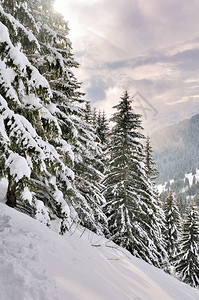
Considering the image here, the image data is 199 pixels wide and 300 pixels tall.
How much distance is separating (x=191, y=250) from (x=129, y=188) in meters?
17.5

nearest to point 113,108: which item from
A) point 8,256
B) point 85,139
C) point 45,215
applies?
point 85,139

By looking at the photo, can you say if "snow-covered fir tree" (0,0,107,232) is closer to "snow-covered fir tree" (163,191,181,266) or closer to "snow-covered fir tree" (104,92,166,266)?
"snow-covered fir tree" (104,92,166,266)

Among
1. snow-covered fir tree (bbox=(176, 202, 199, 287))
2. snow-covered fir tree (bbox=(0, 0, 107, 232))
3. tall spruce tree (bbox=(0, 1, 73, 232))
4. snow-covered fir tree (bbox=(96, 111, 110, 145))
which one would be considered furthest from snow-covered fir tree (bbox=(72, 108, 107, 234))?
snow-covered fir tree (bbox=(176, 202, 199, 287))

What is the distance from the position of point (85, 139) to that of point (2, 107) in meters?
6.22

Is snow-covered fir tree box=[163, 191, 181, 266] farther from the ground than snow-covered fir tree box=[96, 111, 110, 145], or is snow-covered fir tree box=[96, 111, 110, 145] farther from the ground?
snow-covered fir tree box=[96, 111, 110, 145]

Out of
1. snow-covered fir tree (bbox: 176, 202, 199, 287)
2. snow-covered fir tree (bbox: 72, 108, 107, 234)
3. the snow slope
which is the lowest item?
snow-covered fir tree (bbox: 176, 202, 199, 287)

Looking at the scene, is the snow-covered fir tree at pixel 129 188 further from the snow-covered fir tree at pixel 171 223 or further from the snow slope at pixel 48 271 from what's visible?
the snow-covered fir tree at pixel 171 223

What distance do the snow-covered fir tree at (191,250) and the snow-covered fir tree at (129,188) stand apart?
13830 millimetres

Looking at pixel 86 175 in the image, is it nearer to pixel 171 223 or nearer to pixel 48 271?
pixel 48 271

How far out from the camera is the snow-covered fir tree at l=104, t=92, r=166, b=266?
13.6 meters

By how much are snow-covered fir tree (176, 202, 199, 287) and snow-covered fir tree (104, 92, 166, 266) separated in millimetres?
13830

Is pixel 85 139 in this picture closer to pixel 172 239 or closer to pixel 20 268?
pixel 20 268


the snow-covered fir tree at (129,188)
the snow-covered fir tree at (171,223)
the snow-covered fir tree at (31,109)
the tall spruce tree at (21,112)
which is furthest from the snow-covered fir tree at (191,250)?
the tall spruce tree at (21,112)

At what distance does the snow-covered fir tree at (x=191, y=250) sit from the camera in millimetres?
25406
